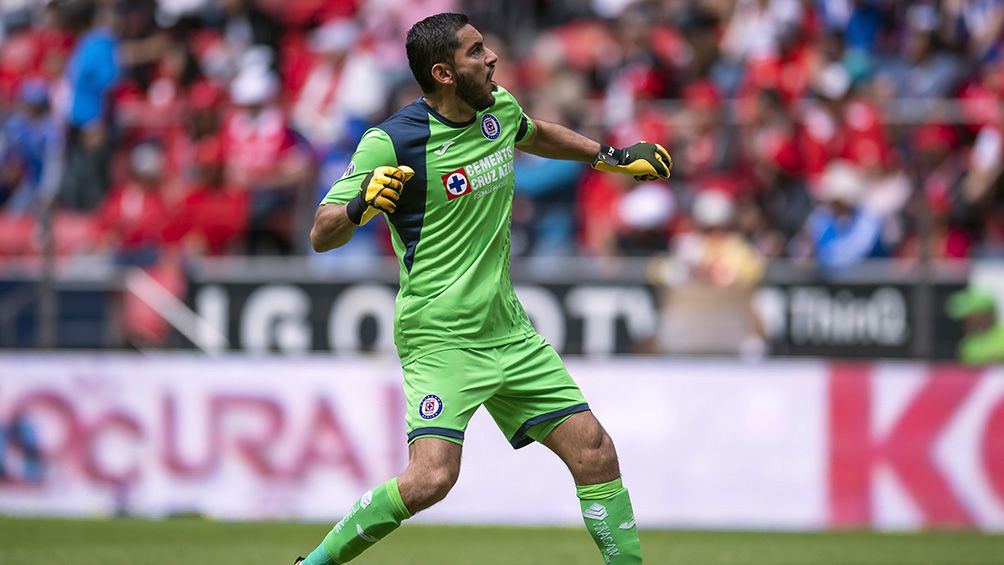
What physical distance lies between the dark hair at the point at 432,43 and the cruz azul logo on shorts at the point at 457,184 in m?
0.39

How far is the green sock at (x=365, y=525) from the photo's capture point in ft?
21.5

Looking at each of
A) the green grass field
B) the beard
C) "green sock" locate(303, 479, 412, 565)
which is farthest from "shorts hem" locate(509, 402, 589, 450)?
the green grass field

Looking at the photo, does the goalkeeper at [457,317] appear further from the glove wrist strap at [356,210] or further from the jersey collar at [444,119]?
the glove wrist strap at [356,210]

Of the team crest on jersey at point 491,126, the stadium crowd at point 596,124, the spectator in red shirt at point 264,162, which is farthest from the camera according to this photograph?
the spectator in red shirt at point 264,162

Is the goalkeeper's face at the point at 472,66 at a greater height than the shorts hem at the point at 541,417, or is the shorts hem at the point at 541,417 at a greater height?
the goalkeeper's face at the point at 472,66

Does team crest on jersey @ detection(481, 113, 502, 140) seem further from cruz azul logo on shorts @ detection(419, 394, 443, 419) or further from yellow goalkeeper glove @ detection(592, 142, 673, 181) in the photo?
cruz azul logo on shorts @ detection(419, 394, 443, 419)

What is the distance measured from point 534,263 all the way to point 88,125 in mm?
4778

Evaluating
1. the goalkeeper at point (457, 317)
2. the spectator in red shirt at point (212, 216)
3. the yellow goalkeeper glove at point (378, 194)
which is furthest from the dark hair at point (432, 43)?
the spectator in red shirt at point (212, 216)

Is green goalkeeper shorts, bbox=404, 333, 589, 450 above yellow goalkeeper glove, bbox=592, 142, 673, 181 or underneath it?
underneath

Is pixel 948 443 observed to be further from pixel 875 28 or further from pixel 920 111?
pixel 875 28

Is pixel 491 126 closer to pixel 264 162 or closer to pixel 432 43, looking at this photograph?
pixel 432 43

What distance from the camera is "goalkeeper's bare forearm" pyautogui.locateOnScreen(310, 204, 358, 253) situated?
247 inches

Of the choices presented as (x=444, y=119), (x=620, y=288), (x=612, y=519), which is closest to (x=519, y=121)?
(x=444, y=119)

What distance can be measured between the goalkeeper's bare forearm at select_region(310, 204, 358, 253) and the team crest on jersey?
0.89 meters
